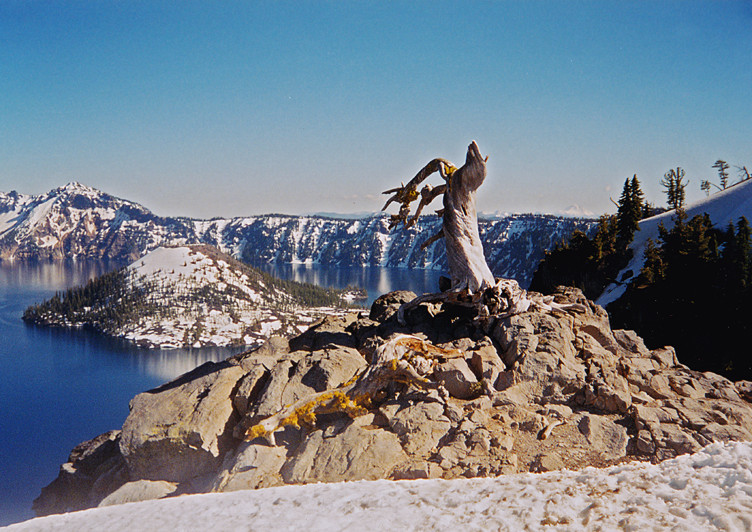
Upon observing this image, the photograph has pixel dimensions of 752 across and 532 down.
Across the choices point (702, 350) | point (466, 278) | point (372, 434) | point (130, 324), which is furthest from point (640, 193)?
point (130, 324)

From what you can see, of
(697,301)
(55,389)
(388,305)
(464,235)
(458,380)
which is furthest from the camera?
(55,389)

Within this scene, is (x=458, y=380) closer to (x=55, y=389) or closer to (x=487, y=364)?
(x=487, y=364)

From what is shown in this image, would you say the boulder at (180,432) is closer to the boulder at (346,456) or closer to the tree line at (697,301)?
the boulder at (346,456)

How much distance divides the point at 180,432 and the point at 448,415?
24.8 ft

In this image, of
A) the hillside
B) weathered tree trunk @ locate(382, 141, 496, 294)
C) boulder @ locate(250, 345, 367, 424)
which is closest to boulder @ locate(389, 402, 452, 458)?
boulder @ locate(250, 345, 367, 424)

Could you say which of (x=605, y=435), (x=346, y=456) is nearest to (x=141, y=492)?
(x=346, y=456)

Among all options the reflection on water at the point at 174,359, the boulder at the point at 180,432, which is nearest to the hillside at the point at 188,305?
the reflection on water at the point at 174,359

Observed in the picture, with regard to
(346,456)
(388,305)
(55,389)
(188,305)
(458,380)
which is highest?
(388,305)

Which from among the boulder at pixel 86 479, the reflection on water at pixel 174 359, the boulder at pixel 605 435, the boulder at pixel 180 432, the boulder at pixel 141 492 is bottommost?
the reflection on water at pixel 174 359

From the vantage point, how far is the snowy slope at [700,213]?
57281 millimetres

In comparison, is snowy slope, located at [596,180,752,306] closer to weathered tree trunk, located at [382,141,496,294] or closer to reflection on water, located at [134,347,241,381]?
weathered tree trunk, located at [382,141,496,294]

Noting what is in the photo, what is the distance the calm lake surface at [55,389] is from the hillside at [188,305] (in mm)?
9484

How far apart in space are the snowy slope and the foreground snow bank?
4901cm

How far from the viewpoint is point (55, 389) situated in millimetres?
82500
